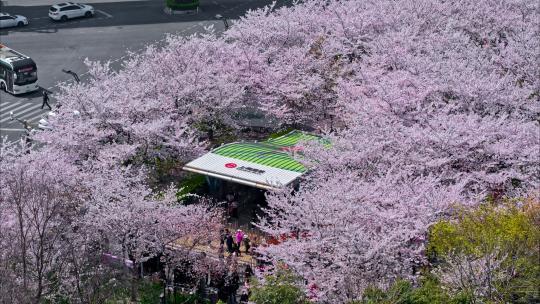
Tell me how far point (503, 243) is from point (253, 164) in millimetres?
15824

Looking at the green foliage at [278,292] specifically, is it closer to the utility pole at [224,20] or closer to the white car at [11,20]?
the utility pole at [224,20]

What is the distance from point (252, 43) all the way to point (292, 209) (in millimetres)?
23001

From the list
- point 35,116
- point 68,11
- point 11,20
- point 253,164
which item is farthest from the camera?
point 68,11

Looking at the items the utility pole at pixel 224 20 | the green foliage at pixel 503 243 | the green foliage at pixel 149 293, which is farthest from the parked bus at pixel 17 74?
the green foliage at pixel 503 243

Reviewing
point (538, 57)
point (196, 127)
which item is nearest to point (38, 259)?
point (196, 127)

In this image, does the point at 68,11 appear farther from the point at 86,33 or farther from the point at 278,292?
the point at 278,292

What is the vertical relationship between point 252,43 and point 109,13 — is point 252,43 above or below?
above

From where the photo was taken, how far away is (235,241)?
39.4 m

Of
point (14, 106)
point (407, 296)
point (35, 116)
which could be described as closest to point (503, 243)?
point (407, 296)

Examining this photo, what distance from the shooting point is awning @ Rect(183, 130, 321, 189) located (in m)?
40.2

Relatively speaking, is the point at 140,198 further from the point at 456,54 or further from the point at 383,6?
the point at 383,6

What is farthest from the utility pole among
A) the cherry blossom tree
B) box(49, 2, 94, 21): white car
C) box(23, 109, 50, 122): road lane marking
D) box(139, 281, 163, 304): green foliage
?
box(139, 281, 163, 304): green foliage

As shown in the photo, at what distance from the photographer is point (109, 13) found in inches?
3302

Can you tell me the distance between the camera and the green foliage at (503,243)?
2875 centimetres
